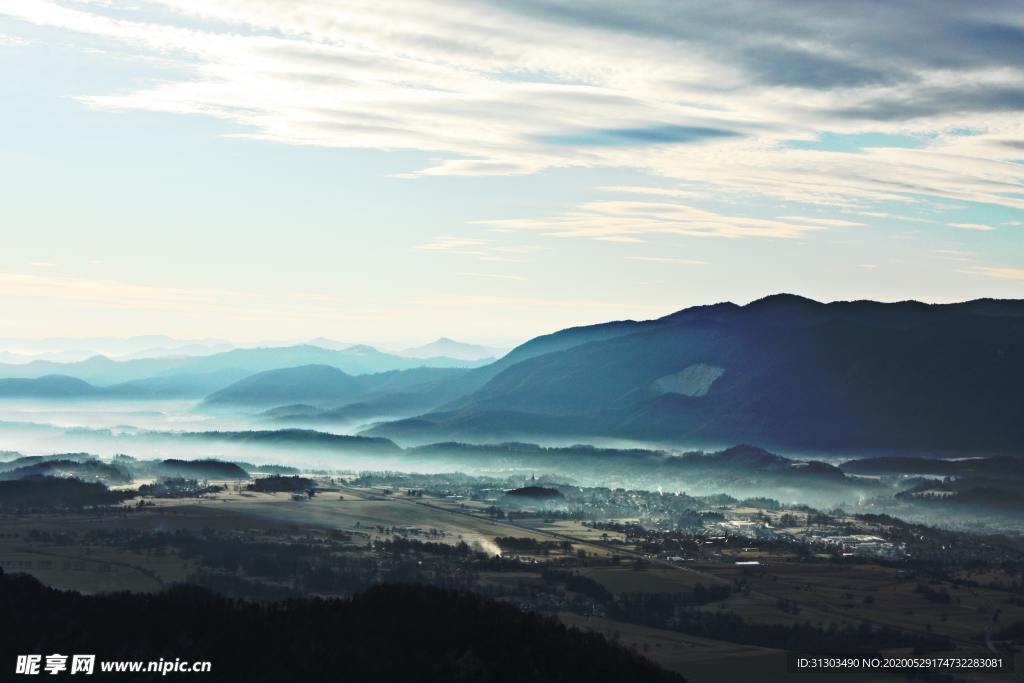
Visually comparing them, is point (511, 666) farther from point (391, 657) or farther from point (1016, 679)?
point (1016, 679)

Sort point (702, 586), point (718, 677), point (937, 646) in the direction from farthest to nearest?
point (702, 586)
point (937, 646)
point (718, 677)

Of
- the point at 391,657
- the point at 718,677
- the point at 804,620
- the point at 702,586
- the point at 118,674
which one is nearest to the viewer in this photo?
the point at 118,674

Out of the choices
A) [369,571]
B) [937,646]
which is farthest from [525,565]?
[937,646]

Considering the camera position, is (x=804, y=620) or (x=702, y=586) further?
(x=702, y=586)

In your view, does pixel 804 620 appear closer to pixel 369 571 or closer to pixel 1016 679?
pixel 1016 679

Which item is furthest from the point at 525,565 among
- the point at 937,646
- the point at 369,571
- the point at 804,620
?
the point at 937,646

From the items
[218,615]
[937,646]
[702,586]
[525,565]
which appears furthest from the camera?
[525,565]
